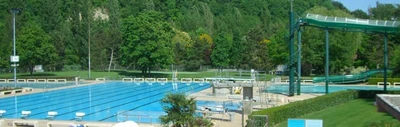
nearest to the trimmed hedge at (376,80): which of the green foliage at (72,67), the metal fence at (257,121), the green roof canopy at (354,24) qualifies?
the green roof canopy at (354,24)

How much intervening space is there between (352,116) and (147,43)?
34.9 meters

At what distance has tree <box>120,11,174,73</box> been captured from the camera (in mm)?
51125

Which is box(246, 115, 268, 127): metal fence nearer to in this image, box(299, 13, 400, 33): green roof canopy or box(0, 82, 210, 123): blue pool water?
box(0, 82, 210, 123): blue pool water

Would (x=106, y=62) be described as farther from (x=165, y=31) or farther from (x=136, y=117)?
(x=136, y=117)

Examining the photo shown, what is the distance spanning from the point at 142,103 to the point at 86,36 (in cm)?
4149

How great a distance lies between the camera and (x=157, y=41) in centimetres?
5206

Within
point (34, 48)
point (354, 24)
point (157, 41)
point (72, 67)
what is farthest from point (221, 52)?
point (354, 24)

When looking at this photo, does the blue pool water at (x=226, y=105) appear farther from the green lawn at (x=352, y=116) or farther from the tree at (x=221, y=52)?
the tree at (x=221, y=52)

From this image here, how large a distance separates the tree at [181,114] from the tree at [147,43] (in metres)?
35.3

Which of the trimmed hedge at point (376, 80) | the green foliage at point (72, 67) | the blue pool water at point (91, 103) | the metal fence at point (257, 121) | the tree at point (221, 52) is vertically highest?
the tree at point (221, 52)

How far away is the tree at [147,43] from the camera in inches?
2013

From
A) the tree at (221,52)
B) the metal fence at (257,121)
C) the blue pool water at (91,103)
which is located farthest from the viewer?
the tree at (221,52)

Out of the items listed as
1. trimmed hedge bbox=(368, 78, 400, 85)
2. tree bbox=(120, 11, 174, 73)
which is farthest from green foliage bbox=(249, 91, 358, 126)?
tree bbox=(120, 11, 174, 73)

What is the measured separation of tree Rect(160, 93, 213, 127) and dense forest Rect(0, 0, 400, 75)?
20403 millimetres
